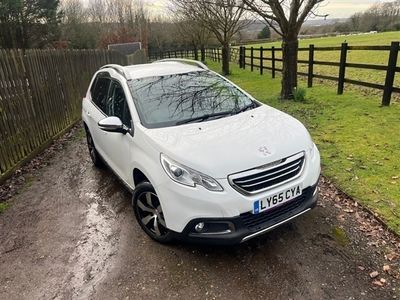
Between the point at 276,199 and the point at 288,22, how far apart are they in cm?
779

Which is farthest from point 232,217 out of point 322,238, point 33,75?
point 33,75

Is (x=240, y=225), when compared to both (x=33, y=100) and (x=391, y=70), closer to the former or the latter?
(x=33, y=100)

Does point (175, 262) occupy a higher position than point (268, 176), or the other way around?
point (268, 176)

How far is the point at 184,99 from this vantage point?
156 inches

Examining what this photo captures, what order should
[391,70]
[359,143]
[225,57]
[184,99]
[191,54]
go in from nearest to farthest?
[184,99] < [359,143] < [391,70] < [225,57] < [191,54]

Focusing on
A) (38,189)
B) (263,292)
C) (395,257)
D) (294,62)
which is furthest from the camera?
(294,62)

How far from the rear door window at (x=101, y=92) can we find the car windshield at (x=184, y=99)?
81cm

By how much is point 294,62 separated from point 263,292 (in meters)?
8.21

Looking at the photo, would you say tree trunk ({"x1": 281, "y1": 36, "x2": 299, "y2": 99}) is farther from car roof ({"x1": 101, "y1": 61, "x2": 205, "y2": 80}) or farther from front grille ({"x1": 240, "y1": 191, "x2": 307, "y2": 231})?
front grille ({"x1": 240, "y1": 191, "x2": 307, "y2": 231})

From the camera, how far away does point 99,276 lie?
3.07 metres

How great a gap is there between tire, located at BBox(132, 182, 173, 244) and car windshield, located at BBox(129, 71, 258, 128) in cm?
69

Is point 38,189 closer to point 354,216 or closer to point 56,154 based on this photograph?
point 56,154

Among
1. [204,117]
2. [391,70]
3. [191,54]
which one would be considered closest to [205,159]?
[204,117]

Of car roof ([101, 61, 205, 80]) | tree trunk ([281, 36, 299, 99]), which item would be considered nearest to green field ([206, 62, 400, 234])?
tree trunk ([281, 36, 299, 99])
